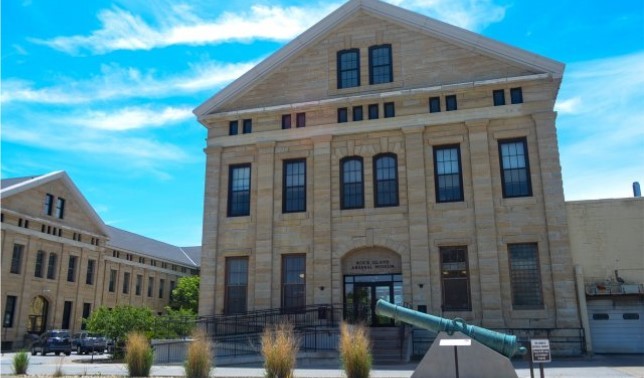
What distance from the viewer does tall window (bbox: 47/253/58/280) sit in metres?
48.5

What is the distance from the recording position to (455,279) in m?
23.9

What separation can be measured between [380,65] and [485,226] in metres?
9.24

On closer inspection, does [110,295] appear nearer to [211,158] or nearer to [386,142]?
[211,158]

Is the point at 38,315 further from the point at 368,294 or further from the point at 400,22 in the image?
the point at 400,22

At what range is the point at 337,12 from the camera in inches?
1098

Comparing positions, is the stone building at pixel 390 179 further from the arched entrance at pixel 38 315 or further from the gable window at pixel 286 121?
the arched entrance at pixel 38 315

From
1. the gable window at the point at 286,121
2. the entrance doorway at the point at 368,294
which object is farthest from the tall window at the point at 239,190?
the entrance doorway at the point at 368,294

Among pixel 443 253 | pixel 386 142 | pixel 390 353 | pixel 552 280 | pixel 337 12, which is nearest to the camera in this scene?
pixel 390 353

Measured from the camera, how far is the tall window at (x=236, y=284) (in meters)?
→ 26.1

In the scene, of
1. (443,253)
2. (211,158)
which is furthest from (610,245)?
(211,158)

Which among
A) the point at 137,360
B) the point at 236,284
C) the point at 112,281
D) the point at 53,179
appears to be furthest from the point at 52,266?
the point at 137,360

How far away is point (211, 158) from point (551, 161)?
1581 centimetres

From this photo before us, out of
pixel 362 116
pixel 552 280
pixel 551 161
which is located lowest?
pixel 552 280

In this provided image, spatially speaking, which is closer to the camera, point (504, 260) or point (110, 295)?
point (504, 260)
